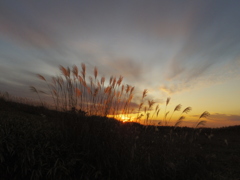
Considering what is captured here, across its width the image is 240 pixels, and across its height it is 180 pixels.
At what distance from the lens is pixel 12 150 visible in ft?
13.1

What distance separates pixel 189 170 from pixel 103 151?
1.85m

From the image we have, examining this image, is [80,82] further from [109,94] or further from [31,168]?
[31,168]

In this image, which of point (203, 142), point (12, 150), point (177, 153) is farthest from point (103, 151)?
point (203, 142)

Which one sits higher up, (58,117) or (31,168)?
(58,117)

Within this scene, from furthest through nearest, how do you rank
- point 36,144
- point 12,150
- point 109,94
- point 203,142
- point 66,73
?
point 203,142 → point 109,94 → point 66,73 → point 36,144 → point 12,150

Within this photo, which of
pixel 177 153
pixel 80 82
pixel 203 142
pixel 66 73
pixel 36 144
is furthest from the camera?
pixel 203 142

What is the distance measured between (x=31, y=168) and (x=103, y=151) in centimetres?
153

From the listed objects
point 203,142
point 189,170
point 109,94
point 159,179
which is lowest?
point 159,179

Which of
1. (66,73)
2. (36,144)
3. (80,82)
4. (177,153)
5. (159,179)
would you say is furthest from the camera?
(80,82)

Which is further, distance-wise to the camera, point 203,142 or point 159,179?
point 203,142

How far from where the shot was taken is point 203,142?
9.03 m

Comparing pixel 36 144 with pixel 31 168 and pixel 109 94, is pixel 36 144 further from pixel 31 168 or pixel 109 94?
pixel 109 94

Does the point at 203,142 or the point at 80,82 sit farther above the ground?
the point at 80,82

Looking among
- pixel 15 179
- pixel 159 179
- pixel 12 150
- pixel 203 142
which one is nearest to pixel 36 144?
A: pixel 12 150
